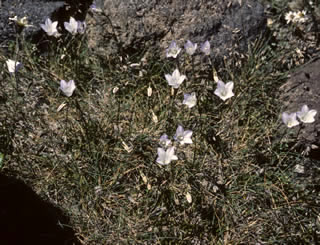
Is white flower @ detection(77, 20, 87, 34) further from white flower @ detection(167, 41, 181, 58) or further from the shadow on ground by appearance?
the shadow on ground

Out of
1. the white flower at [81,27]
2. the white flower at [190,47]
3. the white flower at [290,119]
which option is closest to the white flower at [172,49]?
the white flower at [190,47]

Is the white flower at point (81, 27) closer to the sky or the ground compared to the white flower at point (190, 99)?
closer to the sky

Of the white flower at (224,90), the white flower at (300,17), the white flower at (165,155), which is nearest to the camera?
the white flower at (165,155)

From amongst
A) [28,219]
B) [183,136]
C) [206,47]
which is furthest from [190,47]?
[28,219]

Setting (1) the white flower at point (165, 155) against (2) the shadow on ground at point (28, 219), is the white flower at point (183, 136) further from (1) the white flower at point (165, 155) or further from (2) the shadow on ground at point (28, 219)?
(2) the shadow on ground at point (28, 219)

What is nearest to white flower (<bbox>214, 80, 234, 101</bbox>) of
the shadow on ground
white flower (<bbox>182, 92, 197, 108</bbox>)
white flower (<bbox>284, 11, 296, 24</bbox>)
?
white flower (<bbox>182, 92, 197, 108</bbox>)

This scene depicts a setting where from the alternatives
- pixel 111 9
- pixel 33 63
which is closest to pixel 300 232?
pixel 111 9

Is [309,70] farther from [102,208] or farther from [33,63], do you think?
[33,63]
